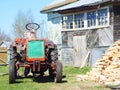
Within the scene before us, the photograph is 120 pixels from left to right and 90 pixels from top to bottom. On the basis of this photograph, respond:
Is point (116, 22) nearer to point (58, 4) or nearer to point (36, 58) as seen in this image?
point (36, 58)

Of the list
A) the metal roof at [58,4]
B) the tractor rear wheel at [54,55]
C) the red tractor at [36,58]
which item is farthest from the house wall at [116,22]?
the metal roof at [58,4]

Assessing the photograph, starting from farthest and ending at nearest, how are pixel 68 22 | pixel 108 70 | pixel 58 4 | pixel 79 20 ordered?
1. pixel 58 4
2. pixel 68 22
3. pixel 79 20
4. pixel 108 70

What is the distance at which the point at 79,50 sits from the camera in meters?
26.6

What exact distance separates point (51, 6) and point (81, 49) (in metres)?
10.7

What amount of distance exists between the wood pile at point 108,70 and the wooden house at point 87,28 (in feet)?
14.8

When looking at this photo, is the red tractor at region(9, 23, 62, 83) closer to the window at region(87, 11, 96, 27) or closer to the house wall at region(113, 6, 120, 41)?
the house wall at region(113, 6, 120, 41)

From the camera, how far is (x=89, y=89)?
1298 centimetres

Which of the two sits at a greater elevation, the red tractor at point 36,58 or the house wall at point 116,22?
the house wall at point 116,22

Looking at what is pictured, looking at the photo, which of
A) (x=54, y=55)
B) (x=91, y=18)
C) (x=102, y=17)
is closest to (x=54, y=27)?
(x=91, y=18)

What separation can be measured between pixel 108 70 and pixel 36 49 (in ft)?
10.8

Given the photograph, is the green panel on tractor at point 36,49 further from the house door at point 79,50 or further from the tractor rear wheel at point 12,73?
the house door at point 79,50

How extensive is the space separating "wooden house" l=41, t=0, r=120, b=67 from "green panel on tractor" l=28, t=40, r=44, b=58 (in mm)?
9075

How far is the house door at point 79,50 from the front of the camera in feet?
85.9

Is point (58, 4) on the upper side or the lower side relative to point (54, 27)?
upper
